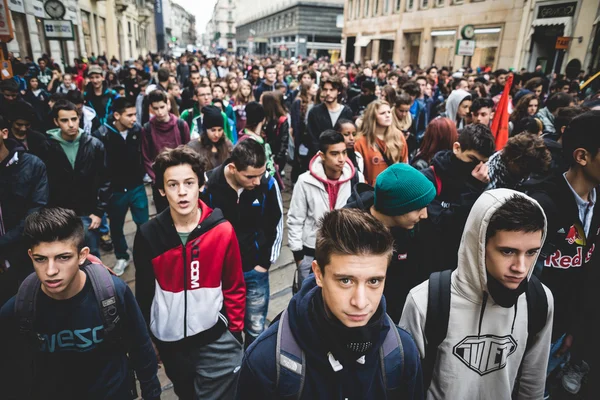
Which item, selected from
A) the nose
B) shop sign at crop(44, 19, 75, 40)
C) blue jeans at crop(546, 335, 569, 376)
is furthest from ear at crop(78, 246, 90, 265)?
shop sign at crop(44, 19, 75, 40)

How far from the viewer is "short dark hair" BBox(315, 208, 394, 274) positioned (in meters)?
1.34

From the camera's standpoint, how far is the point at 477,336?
166 cm

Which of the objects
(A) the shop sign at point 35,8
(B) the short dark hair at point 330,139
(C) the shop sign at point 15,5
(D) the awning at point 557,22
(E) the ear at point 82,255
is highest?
(D) the awning at point 557,22

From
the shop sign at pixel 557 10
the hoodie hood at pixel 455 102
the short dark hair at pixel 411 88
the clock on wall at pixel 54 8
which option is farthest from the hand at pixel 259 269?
the shop sign at pixel 557 10

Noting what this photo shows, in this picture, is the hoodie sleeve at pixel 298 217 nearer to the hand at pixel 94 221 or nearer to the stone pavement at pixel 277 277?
the stone pavement at pixel 277 277

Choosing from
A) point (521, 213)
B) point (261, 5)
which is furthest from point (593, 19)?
point (261, 5)

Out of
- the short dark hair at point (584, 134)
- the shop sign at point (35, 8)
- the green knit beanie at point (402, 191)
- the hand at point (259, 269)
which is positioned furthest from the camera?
the shop sign at point (35, 8)

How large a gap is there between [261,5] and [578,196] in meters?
82.0

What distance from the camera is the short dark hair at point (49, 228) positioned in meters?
1.79

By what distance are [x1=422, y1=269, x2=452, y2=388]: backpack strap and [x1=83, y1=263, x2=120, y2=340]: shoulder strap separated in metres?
1.65

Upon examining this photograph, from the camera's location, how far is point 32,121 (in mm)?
3756

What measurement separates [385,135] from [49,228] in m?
3.41

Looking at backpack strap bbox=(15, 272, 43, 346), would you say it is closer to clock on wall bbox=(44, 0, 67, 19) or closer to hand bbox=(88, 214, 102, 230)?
hand bbox=(88, 214, 102, 230)

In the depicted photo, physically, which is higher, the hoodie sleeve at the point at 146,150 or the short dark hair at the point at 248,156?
the short dark hair at the point at 248,156
